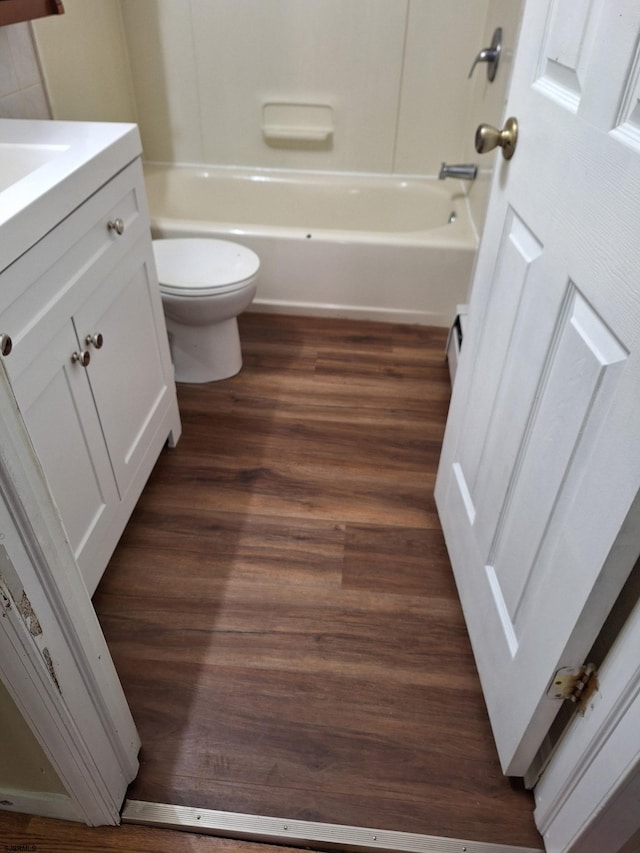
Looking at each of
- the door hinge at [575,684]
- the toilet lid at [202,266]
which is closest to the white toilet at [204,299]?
the toilet lid at [202,266]

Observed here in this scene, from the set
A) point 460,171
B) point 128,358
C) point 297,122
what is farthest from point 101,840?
point 297,122

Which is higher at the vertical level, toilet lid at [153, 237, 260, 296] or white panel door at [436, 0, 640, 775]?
white panel door at [436, 0, 640, 775]

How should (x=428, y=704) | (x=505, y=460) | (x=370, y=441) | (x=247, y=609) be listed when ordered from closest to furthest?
(x=505, y=460)
(x=428, y=704)
(x=247, y=609)
(x=370, y=441)

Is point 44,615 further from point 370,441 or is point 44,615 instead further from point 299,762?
point 370,441

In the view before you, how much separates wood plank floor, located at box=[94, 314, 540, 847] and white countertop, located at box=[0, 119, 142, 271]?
0.86 metres

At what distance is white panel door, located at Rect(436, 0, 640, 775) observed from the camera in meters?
0.71

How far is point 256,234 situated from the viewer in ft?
7.79

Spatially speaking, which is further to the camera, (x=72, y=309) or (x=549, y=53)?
(x=72, y=309)

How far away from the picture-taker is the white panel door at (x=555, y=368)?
0.71 metres

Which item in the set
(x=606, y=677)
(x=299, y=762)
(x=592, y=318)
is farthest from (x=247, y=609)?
(x=592, y=318)

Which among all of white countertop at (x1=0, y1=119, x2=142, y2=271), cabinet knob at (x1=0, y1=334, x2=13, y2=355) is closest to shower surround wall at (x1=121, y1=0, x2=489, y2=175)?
white countertop at (x1=0, y1=119, x2=142, y2=271)

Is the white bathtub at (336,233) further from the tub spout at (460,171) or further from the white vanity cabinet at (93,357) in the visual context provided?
the white vanity cabinet at (93,357)

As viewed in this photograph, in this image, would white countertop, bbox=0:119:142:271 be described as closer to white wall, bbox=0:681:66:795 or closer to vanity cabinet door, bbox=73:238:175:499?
vanity cabinet door, bbox=73:238:175:499

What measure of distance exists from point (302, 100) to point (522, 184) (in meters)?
2.03
